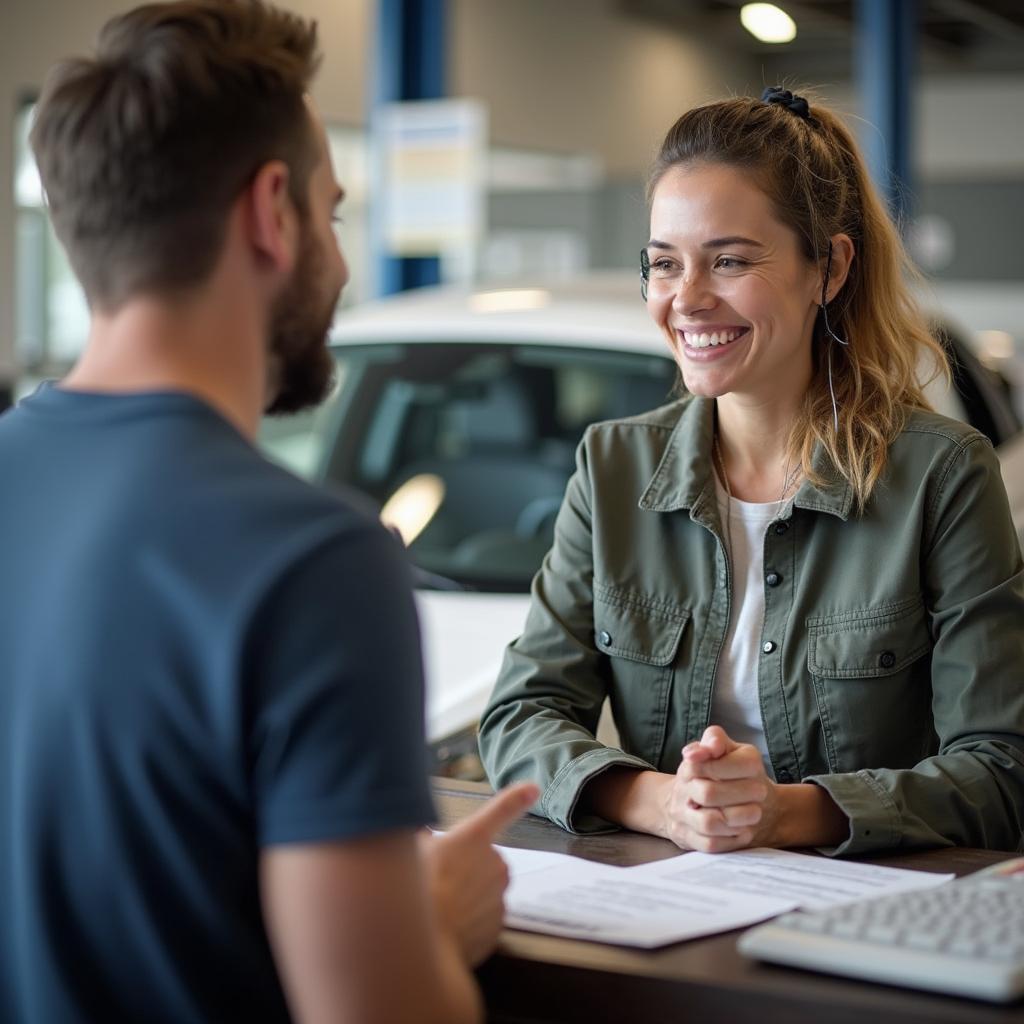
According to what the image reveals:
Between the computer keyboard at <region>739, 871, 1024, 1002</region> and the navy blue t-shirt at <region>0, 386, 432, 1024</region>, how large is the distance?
1.39 ft

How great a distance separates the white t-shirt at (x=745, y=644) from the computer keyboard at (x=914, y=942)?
29.4 inches

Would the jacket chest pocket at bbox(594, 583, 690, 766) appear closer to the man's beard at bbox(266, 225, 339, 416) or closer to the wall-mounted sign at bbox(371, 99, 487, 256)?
the man's beard at bbox(266, 225, 339, 416)

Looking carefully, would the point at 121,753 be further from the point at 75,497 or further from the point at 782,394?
the point at 782,394

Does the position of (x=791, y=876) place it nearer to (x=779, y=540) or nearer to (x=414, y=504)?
(x=779, y=540)

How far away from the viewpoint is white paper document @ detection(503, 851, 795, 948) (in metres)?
1.50

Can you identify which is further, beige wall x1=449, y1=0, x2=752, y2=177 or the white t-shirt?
beige wall x1=449, y1=0, x2=752, y2=177

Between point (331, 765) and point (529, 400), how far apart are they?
293 cm

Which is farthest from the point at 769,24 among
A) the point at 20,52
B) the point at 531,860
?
the point at 531,860

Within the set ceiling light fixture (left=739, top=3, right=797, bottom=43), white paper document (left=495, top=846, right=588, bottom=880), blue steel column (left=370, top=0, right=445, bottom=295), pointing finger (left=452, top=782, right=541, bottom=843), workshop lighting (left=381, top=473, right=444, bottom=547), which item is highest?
ceiling light fixture (left=739, top=3, right=797, bottom=43)

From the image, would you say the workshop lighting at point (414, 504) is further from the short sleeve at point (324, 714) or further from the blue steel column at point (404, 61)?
the blue steel column at point (404, 61)

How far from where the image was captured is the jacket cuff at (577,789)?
1.96m

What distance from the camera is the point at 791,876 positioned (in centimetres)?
172

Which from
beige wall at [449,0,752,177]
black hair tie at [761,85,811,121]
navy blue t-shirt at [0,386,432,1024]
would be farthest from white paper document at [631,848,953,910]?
beige wall at [449,0,752,177]

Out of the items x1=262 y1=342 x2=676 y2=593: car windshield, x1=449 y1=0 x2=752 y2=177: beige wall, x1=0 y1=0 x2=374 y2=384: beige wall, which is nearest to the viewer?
x1=262 y1=342 x2=676 y2=593: car windshield
